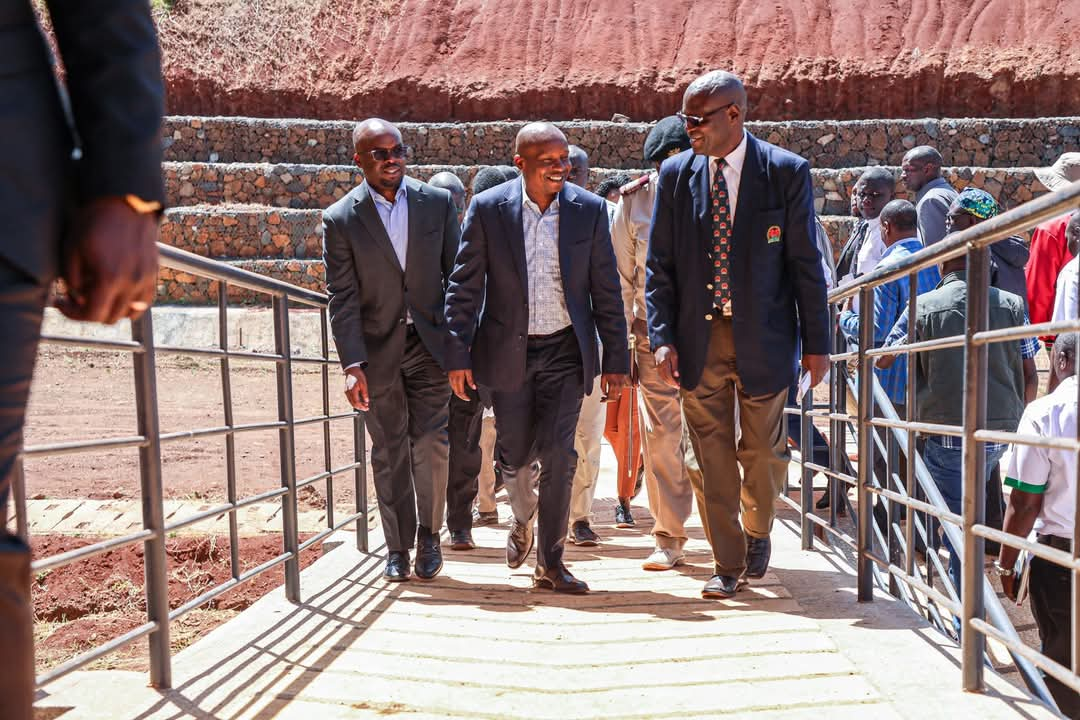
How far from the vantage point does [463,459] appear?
5.86 metres

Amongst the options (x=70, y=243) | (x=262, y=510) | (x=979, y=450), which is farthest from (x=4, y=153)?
(x=262, y=510)

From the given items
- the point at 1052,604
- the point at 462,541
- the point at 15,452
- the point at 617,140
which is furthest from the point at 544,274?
the point at 617,140

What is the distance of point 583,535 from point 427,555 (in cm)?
117

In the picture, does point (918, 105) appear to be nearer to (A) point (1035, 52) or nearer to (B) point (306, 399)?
(A) point (1035, 52)

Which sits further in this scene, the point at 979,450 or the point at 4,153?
the point at 979,450

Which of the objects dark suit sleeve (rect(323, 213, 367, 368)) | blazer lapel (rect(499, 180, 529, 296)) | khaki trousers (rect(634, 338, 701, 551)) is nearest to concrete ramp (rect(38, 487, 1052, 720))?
khaki trousers (rect(634, 338, 701, 551))

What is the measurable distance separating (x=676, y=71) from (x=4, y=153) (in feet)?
89.7

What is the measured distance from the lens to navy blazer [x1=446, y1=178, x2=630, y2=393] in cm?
483

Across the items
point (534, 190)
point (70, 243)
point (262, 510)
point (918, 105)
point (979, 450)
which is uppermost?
point (918, 105)

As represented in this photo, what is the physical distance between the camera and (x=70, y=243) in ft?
4.26

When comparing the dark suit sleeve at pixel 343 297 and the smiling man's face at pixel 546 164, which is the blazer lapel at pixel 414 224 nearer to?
the dark suit sleeve at pixel 343 297

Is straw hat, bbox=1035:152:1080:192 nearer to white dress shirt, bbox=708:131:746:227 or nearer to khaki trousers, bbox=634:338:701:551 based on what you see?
khaki trousers, bbox=634:338:701:551

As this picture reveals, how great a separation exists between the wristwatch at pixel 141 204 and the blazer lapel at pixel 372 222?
380 cm

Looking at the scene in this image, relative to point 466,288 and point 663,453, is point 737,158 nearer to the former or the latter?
point 466,288
